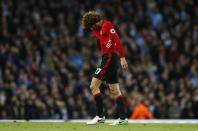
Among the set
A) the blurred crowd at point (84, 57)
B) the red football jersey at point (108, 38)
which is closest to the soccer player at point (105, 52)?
the red football jersey at point (108, 38)

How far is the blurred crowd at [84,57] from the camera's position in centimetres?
2242

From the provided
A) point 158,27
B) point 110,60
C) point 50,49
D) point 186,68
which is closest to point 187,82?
point 186,68

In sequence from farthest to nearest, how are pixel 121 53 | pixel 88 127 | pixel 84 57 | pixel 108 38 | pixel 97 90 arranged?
pixel 84 57
pixel 97 90
pixel 108 38
pixel 121 53
pixel 88 127

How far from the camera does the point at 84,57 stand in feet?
80.7

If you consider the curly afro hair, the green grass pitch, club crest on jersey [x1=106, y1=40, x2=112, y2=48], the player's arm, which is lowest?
the green grass pitch

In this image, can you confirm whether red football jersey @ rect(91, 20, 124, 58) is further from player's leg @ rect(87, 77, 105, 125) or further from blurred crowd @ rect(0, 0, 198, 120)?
blurred crowd @ rect(0, 0, 198, 120)

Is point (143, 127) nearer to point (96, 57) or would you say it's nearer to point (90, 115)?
point (90, 115)

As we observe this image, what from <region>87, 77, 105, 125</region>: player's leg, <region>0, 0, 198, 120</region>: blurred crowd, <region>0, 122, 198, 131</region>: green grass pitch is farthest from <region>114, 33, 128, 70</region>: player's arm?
<region>0, 0, 198, 120</region>: blurred crowd

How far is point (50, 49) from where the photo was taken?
988 inches

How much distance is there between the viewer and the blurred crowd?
73.6 feet

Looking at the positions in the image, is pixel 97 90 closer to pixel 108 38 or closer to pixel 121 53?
pixel 121 53

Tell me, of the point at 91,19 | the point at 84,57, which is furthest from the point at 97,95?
the point at 84,57

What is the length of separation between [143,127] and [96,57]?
10517 millimetres

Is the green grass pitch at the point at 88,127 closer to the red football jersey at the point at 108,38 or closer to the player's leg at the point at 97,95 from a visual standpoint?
the player's leg at the point at 97,95
